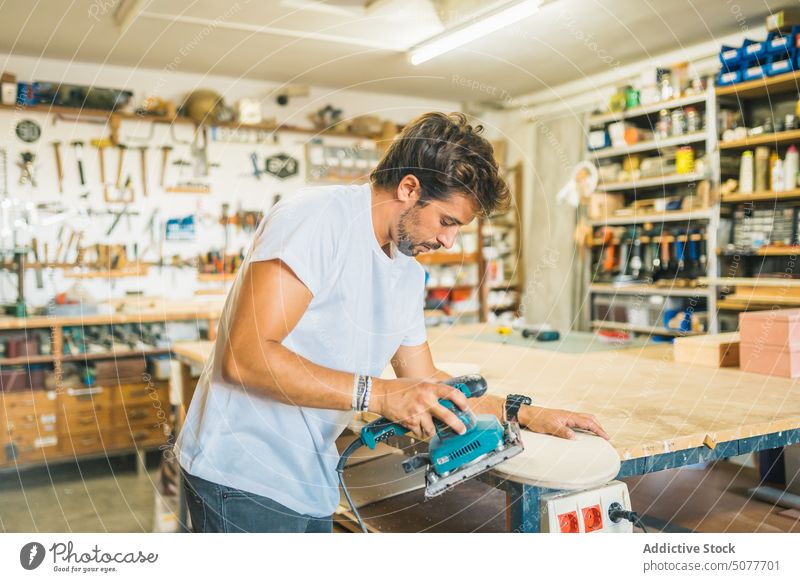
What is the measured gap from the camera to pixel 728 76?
14.3 ft

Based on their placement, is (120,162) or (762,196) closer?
(762,196)

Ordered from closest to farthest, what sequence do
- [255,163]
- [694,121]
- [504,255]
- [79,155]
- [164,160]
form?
[694,121], [79,155], [164,160], [255,163], [504,255]

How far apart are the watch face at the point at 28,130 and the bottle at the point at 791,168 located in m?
4.92

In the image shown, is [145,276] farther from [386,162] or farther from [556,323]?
[386,162]

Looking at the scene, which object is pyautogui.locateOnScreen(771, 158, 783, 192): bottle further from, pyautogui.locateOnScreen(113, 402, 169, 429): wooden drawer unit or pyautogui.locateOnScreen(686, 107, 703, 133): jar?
pyautogui.locateOnScreen(113, 402, 169, 429): wooden drawer unit

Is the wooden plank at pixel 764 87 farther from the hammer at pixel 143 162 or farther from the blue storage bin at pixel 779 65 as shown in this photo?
the hammer at pixel 143 162

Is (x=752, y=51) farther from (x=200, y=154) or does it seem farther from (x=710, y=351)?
(x=200, y=154)

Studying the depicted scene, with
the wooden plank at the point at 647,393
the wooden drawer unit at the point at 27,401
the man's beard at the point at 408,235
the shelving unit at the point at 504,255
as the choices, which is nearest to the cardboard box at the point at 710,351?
the wooden plank at the point at 647,393

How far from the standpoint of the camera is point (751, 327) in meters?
2.25

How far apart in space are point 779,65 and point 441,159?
11.6 ft

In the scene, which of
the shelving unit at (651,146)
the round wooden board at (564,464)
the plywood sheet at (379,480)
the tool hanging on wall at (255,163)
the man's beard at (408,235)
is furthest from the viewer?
the tool hanging on wall at (255,163)

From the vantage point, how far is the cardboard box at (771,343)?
7.07ft
